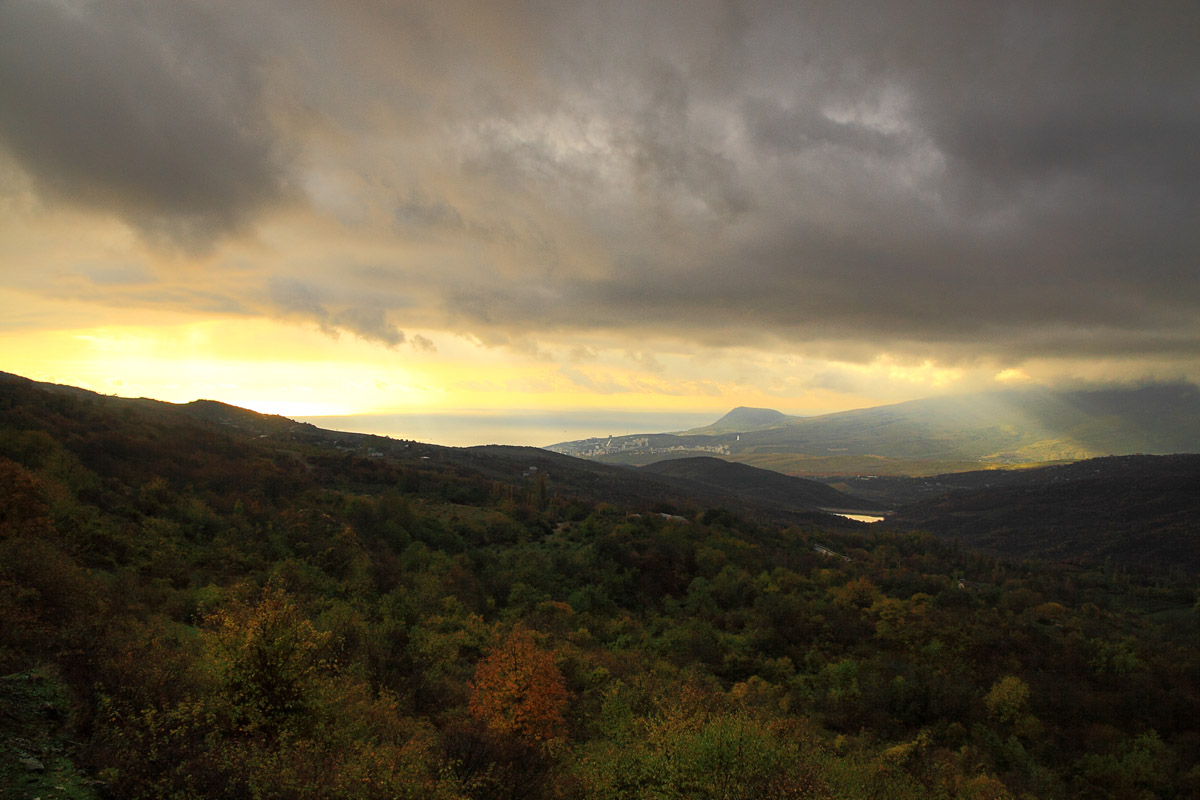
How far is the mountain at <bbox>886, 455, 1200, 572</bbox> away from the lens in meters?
109

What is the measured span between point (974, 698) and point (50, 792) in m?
42.8

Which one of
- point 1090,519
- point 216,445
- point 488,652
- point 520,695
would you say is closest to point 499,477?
point 216,445

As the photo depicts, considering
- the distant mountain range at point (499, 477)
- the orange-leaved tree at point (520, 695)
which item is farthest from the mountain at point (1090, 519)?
the orange-leaved tree at point (520, 695)

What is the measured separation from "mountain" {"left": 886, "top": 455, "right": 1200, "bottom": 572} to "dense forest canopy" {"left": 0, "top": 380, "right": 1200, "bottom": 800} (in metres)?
48.6

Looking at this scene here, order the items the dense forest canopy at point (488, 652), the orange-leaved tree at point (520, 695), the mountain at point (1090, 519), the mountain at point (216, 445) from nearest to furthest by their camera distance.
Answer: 1. the dense forest canopy at point (488, 652)
2. the orange-leaved tree at point (520, 695)
3. the mountain at point (216, 445)
4. the mountain at point (1090, 519)

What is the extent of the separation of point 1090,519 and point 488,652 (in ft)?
546

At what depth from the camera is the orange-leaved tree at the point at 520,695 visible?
2123 centimetres

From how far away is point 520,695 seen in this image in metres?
22.2

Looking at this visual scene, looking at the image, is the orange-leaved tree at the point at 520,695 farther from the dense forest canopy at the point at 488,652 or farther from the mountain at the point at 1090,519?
the mountain at the point at 1090,519

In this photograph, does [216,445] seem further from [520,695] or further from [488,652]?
[520,695]

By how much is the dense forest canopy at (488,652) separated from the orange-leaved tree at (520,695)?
14 cm

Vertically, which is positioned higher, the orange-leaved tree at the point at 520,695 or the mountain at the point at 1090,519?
the orange-leaved tree at the point at 520,695

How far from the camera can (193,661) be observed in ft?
56.3

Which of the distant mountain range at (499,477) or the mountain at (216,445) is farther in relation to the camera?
the distant mountain range at (499,477)
